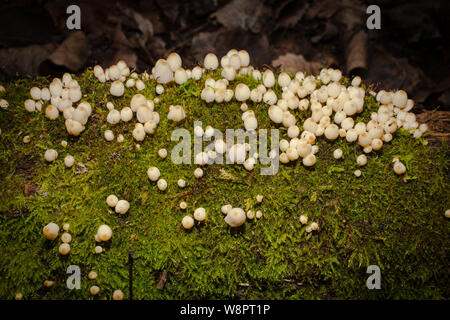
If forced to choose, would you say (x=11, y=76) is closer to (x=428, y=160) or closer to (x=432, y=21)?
(x=428, y=160)

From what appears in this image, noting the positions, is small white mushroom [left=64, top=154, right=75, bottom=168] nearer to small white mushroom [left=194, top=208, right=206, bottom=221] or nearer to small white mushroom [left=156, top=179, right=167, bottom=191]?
small white mushroom [left=156, top=179, right=167, bottom=191]

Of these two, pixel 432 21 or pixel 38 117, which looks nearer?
pixel 38 117

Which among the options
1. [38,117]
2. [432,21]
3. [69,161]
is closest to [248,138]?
[69,161]

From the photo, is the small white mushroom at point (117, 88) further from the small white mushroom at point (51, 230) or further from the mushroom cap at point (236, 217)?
the mushroom cap at point (236, 217)

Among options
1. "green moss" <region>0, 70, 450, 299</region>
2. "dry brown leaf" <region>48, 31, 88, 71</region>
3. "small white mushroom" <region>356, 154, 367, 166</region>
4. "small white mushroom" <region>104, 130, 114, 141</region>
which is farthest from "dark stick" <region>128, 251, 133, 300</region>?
"dry brown leaf" <region>48, 31, 88, 71</region>

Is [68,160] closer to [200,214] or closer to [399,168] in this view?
[200,214]
